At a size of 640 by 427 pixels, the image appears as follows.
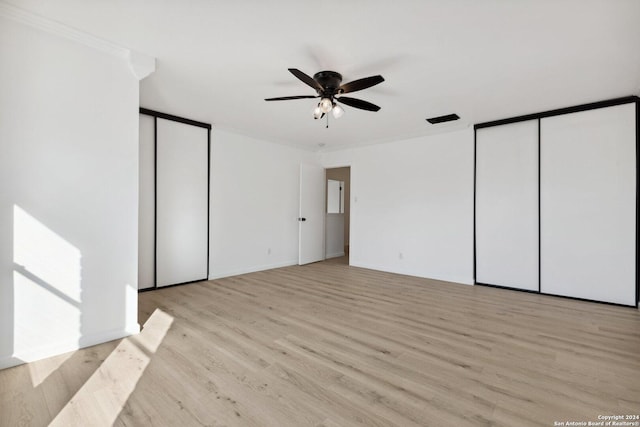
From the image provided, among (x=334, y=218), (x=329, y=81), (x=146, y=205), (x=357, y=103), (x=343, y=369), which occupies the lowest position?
(x=343, y=369)

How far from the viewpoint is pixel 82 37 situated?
254 cm

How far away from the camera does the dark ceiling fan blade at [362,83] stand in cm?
261

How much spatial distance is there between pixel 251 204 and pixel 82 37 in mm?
3571

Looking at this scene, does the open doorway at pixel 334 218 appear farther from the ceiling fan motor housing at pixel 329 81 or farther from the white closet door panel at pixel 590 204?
the ceiling fan motor housing at pixel 329 81

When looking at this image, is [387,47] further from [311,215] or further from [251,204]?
[311,215]

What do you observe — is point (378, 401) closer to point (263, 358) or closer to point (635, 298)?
point (263, 358)

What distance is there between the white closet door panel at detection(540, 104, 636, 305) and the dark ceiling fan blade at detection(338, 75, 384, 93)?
3.26 m

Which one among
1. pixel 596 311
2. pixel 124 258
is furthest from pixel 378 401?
pixel 596 311

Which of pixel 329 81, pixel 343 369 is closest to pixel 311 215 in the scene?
pixel 329 81

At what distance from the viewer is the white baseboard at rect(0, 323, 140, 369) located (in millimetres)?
2248

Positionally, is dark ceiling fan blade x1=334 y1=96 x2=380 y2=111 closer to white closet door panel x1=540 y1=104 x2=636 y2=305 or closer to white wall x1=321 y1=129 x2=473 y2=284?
white wall x1=321 y1=129 x2=473 y2=284

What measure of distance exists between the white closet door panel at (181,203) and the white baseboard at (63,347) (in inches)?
72.9

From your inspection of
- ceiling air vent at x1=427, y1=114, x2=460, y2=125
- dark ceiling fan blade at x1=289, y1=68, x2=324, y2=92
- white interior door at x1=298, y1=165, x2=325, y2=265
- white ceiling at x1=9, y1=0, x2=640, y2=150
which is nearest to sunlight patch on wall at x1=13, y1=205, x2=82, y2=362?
white ceiling at x1=9, y1=0, x2=640, y2=150

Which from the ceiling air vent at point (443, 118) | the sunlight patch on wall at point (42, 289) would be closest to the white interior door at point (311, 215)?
the ceiling air vent at point (443, 118)
